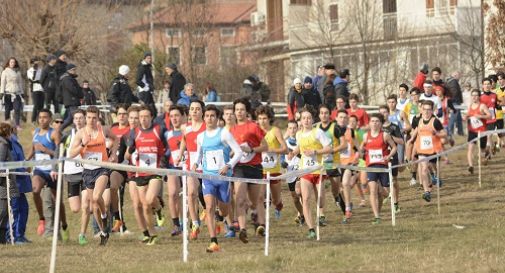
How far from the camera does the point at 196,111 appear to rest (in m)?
18.5

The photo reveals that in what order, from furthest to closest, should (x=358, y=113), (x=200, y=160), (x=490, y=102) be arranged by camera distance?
(x=490, y=102)
(x=358, y=113)
(x=200, y=160)

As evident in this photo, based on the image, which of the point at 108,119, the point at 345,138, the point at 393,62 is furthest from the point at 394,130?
the point at 393,62

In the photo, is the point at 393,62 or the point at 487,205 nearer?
the point at 487,205

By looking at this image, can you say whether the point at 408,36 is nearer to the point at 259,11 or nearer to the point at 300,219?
the point at 259,11

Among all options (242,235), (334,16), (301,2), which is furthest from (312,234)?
(301,2)

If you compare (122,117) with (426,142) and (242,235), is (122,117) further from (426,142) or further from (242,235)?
(426,142)

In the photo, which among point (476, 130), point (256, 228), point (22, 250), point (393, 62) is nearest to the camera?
point (22, 250)

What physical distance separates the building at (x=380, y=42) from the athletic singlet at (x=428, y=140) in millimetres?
20496

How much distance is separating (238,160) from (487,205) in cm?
685

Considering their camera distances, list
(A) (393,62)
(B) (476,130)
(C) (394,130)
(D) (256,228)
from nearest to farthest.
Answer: (D) (256,228) → (C) (394,130) → (B) (476,130) → (A) (393,62)

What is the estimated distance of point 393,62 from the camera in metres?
46.8

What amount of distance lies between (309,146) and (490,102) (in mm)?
10050

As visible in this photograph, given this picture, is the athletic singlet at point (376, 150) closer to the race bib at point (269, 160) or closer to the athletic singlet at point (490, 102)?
the race bib at point (269, 160)

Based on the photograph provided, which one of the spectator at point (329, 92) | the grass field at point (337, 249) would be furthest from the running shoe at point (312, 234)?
the spectator at point (329, 92)
